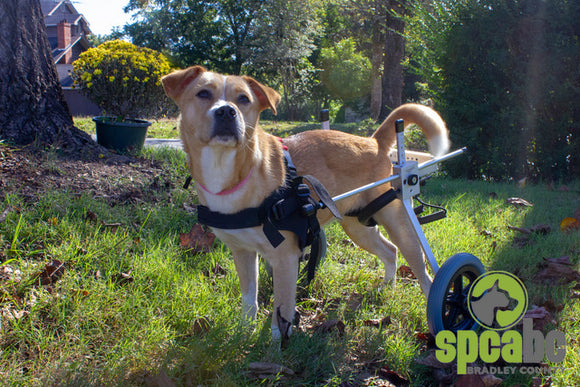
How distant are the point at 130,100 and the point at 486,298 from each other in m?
5.93

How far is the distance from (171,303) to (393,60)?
46.4 ft

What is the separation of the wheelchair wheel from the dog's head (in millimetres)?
1419

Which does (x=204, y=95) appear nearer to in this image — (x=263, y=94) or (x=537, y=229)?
(x=263, y=94)

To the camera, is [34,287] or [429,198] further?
[429,198]

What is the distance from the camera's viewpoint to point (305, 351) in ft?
8.46

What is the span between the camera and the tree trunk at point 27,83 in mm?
4672

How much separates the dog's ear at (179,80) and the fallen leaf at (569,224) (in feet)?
13.7

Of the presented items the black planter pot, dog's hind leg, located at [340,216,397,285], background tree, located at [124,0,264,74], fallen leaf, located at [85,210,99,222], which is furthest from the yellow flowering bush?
background tree, located at [124,0,264,74]

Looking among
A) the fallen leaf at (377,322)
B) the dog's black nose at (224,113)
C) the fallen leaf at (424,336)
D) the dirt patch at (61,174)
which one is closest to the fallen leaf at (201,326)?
the fallen leaf at (377,322)

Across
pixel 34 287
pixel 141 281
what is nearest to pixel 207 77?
pixel 141 281

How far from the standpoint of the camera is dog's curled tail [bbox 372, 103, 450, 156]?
10.0 feet

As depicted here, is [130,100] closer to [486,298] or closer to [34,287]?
[34,287]

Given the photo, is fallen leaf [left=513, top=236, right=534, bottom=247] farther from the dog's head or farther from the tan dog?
the dog's head

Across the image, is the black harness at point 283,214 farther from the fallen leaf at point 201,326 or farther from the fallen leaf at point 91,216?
the fallen leaf at point 91,216
